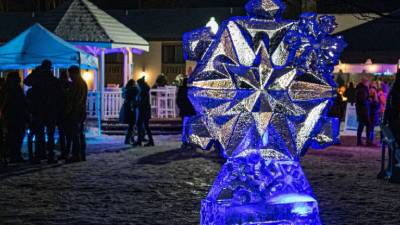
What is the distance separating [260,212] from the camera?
480 centimetres

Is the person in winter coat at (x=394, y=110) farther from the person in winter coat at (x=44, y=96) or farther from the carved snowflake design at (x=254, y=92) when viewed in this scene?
the carved snowflake design at (x=254, y=92)

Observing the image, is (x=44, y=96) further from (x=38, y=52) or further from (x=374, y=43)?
(x=374, y=43)

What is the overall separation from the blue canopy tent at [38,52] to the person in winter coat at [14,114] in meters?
2.67

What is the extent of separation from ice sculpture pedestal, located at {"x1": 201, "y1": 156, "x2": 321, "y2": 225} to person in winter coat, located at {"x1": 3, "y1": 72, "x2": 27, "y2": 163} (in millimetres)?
10030

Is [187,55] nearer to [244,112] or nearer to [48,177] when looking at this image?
[244,112]

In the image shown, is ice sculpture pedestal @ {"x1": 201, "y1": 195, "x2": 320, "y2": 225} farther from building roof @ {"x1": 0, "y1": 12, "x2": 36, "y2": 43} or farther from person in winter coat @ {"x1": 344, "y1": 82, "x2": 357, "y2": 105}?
building roof @ {"x1": 0, "y1": 12, "x2": 36, "y2": 43}

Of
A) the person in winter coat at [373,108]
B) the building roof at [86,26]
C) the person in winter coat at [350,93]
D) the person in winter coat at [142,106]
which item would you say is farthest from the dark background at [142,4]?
the person in winter coat at [142,106]

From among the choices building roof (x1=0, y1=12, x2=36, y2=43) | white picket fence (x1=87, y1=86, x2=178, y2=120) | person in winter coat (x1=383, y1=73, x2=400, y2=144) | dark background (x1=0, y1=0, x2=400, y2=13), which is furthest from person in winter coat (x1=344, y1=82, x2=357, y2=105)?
building roof (x1=0, y1=12, x2=36, y2=43)

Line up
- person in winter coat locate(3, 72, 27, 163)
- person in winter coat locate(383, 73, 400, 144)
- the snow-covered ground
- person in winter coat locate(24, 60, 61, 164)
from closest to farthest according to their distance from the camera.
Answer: the snow-covered ground, person in winter coat locate(383, 73, 400, 144), person in winter coat locate(24, 60, 61, 164), person in winter coat locate(3, 72, 27, 163)

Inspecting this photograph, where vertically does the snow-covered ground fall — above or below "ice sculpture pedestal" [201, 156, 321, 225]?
below

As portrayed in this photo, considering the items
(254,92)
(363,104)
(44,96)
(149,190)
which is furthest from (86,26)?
(254,92)

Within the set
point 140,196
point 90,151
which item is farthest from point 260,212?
point 90,151

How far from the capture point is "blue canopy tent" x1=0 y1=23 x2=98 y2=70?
16.9m

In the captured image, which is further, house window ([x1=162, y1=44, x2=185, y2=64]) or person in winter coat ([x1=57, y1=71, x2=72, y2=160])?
house window ([x1=162, y1=44, x2=185, y2=64])
